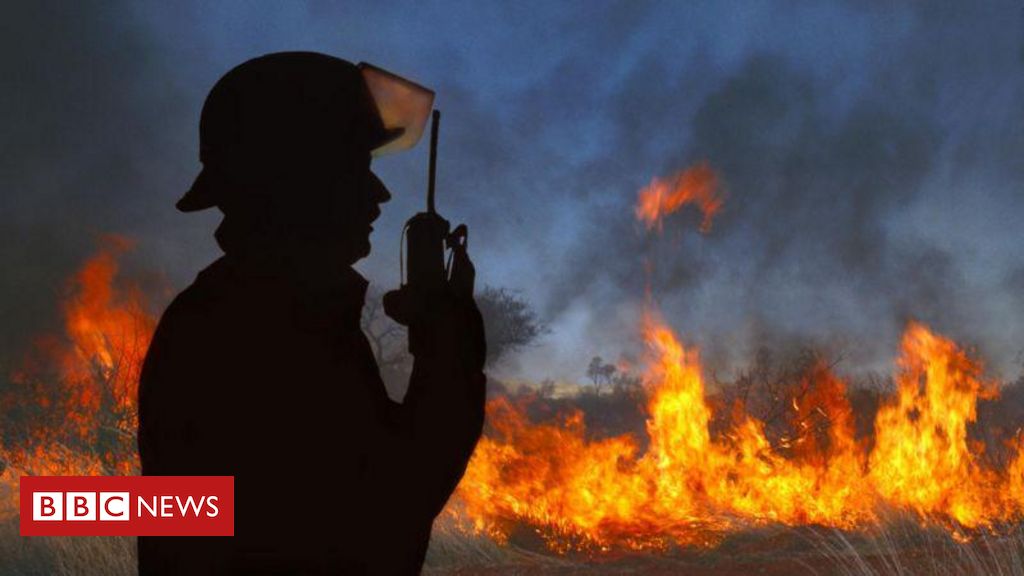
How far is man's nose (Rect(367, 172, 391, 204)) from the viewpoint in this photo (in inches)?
89.4

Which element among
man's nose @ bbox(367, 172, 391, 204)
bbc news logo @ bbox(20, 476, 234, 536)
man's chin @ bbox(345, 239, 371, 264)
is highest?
man's nose @ bbox(367, 172, 391, 204)

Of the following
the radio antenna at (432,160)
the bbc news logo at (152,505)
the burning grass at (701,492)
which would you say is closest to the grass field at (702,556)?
the burning grass at (701,492)

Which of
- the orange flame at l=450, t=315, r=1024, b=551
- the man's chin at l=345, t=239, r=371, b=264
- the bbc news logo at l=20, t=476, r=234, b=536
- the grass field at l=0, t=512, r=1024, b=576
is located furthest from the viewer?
the orange flame at l=450, t=315, r=1024, b=551

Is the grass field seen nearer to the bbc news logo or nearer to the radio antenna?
the bbc news logo

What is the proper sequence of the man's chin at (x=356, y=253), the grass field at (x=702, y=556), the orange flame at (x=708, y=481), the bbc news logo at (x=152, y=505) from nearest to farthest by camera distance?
the bbc news logo at (x=152, y=505) → the man's chin at (x=356, y=253) → the grass field at (x=702, y=556) → the orange flame at (x=708, y=481)

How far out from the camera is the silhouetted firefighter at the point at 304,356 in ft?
6.42

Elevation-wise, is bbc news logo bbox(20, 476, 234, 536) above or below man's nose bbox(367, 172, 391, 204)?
below

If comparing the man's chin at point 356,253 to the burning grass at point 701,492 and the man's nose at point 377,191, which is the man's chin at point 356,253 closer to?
the man's nose at point 377,191

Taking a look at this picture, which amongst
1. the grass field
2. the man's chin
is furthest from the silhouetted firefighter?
the grass field

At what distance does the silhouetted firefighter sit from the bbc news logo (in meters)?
0.04

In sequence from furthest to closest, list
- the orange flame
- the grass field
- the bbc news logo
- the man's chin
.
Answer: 1. the orange flame
2. the grass field
3. the man's chin
4. the bbc news logo

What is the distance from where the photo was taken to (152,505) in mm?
1987

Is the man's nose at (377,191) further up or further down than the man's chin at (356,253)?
further up

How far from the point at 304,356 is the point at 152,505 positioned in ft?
1.71
